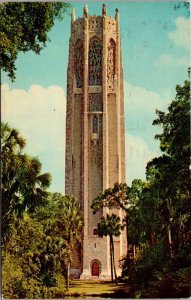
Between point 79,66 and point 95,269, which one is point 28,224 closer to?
point 95,269

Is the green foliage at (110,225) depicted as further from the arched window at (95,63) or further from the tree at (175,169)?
the arched window at (95,63)

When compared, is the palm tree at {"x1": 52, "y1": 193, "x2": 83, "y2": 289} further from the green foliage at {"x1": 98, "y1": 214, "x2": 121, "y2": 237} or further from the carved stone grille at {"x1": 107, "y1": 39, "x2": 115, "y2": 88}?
the carved stone grille at {"x1": 107, "y1": 39, "x2": 115, "y2": 88}

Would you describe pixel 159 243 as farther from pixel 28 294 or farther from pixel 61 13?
pixel 61 13

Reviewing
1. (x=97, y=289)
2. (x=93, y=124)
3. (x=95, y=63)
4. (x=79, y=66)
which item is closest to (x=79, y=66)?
(x=79, y=66)

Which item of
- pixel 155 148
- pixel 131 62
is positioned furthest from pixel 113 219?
pixel 131 62

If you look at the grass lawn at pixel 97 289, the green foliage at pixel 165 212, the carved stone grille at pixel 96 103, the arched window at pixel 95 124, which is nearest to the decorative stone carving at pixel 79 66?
the arched window at pixel 95 124
